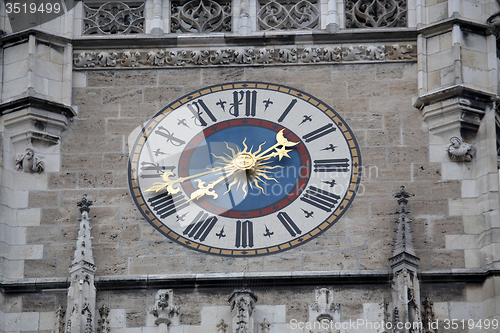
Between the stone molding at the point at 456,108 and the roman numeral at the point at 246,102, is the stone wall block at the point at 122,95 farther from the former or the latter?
the stone molding at the point at 456,108

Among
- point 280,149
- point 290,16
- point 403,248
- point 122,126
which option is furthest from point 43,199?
point 403,248

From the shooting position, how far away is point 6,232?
16.2 meters

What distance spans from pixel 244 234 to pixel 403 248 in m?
1.67

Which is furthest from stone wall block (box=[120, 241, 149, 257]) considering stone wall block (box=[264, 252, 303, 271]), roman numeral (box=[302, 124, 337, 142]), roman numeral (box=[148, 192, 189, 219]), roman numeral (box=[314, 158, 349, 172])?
roman numeral (box=[302, 124, 337, 142])

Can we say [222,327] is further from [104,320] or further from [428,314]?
[428,314]

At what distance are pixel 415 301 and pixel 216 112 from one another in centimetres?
324

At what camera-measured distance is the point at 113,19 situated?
17.8 m

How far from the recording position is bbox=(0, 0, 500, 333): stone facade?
15.6m

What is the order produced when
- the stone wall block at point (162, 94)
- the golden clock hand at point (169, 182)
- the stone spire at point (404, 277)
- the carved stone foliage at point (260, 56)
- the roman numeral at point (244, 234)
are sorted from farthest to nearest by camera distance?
the carved stone foliage at point (260, 56) → the stone wall block at point (162, 94) → the golden clock hand at point (169, 182) → the roman numeral at point (244, 234) → the stone spire at point (404, 277)

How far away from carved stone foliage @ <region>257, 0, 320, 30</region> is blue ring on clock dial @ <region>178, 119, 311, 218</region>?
4.41 feet

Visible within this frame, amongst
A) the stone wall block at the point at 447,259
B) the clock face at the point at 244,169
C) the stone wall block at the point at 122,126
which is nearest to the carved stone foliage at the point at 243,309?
the clock face at the point at 244,169

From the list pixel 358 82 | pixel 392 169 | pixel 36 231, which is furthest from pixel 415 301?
pixel 36 231

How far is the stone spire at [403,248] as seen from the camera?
Answer: 15570 millimetres

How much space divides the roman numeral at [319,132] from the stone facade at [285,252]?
21 centimetres
